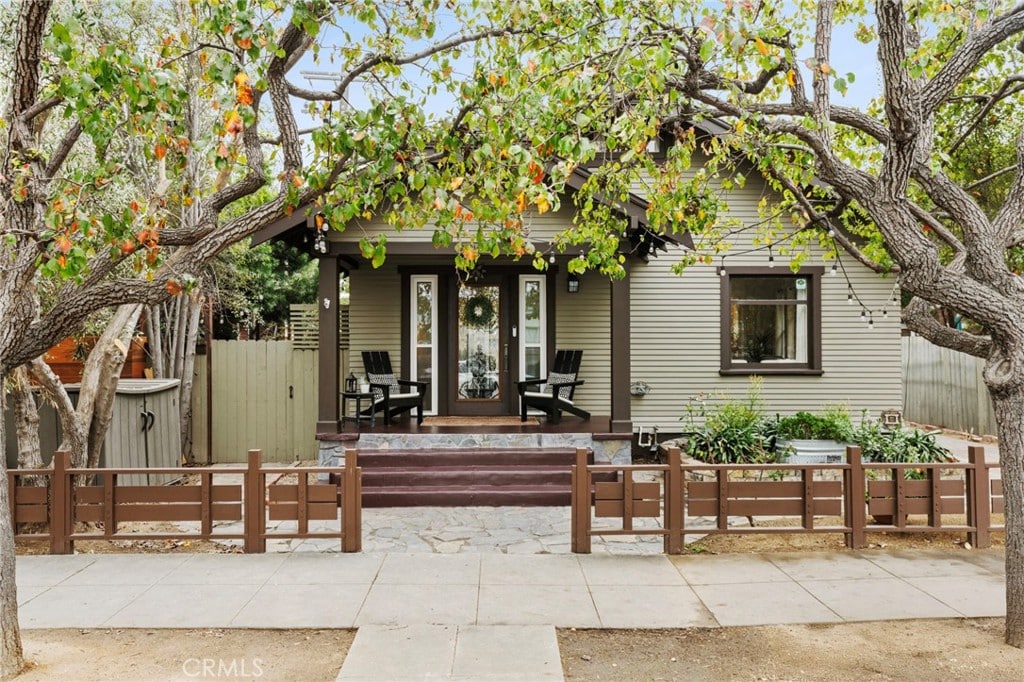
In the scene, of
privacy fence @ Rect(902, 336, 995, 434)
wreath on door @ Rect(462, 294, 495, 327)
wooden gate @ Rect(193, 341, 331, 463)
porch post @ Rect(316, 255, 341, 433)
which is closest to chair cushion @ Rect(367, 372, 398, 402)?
porch post @ Rect(316, 255, 341, 433)

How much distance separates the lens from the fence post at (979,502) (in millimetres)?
5730

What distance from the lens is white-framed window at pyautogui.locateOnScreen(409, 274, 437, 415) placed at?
1027cm

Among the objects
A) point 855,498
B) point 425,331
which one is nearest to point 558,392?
point 425,331

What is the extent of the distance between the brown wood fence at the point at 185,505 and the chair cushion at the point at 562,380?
4079 millimetres

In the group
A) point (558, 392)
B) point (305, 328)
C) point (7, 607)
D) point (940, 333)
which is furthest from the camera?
point (305, 328)

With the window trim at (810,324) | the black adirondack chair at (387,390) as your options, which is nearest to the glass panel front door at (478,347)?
the black adirondack chair at (387,390)

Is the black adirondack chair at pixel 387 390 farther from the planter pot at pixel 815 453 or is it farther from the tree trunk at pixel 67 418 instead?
the planter pot at pixel 815 453

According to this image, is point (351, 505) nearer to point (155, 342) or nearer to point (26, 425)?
point (26, 425)

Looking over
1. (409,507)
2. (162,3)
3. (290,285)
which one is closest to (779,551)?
(409,507)

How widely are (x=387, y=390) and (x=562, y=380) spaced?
2.38 m

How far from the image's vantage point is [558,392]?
9156 mm

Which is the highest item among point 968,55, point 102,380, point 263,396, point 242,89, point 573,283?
point 968,55

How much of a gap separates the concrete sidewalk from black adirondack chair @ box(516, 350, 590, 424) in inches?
143

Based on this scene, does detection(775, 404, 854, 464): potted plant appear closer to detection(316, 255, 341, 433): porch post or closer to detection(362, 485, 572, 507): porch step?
detection(362, 485, 572, 507): porch step
